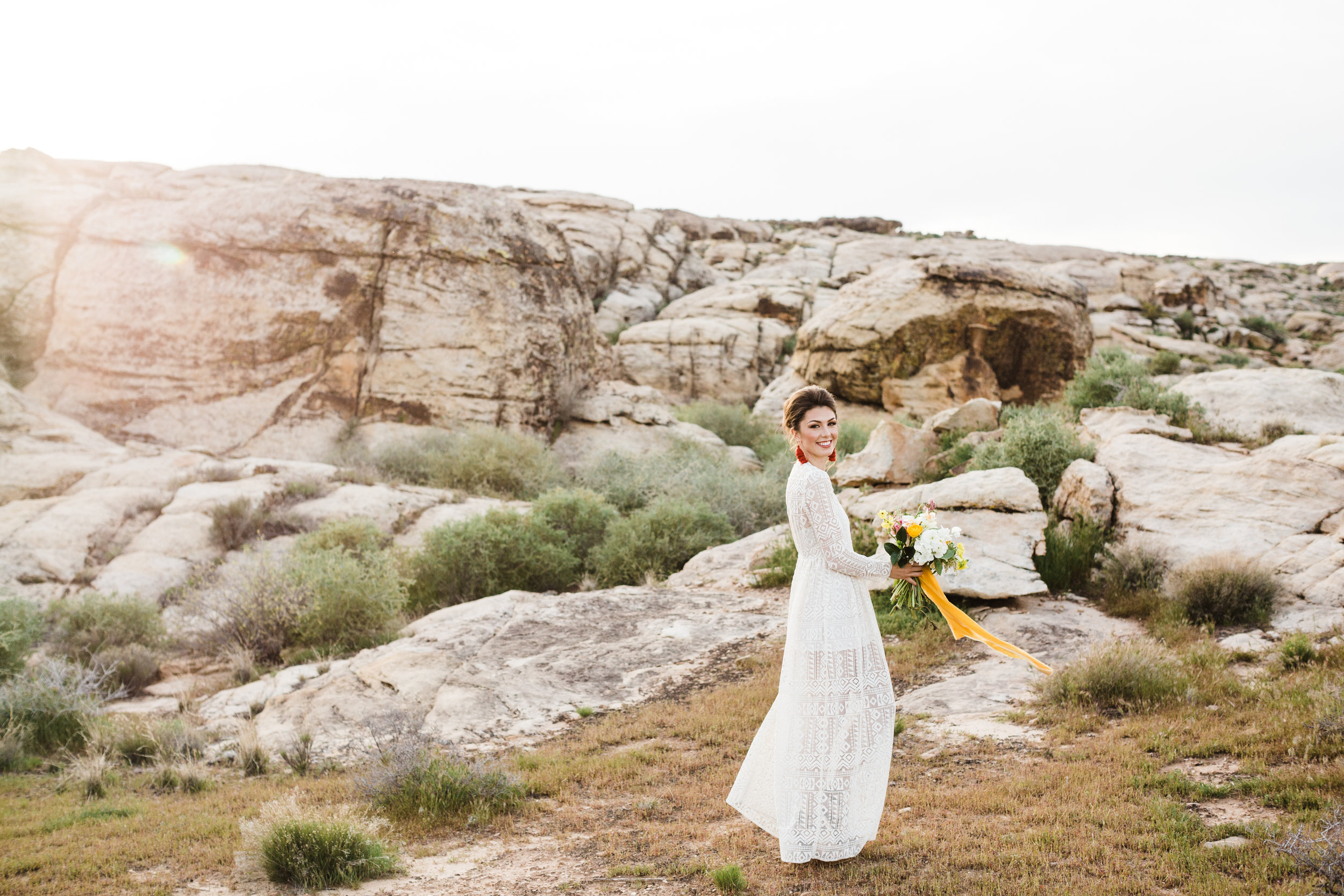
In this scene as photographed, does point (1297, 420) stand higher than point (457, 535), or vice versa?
point (1297, 420)

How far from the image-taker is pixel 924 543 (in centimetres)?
430

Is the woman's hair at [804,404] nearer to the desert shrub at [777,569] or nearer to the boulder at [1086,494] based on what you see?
the desert shrub at [777,569]

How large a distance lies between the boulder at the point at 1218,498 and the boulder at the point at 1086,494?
0.11 meters

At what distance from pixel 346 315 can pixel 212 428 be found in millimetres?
3889

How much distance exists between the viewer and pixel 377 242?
19719mm

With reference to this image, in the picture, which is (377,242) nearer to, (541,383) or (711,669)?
(541,383)

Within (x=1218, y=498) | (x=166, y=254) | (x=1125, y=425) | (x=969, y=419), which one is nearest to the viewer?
(x=1218, y=498)

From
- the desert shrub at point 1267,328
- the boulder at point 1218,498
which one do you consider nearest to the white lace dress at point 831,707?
the boulder at point 1218,498

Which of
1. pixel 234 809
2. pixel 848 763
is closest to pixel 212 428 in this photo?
pixel 234 809

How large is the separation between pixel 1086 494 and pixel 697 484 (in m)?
6.90

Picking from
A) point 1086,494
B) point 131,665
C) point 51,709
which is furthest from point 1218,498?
point 131,665

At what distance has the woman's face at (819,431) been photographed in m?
4.32

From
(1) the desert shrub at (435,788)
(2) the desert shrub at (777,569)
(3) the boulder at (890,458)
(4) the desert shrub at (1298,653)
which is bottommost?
(1) the desert shrub at (435,788)

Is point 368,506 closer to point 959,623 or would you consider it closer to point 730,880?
point 730,880
